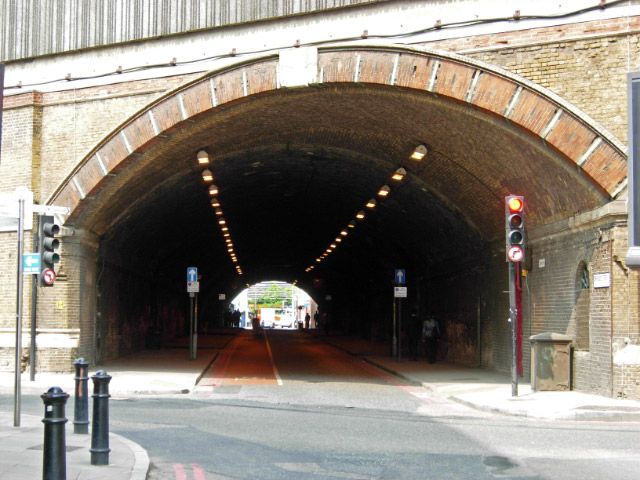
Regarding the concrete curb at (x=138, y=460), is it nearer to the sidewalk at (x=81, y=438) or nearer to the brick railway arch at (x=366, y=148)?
the sidewalk at (x=81, y=438)

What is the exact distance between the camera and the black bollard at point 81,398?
11164 mm

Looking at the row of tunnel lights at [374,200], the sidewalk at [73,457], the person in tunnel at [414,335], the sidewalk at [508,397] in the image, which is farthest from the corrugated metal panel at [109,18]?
the person in tunnel at [414,335]

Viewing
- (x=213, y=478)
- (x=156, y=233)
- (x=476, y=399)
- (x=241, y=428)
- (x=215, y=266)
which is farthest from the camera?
(x=215, y=266)

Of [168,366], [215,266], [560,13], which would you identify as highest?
[560,13]

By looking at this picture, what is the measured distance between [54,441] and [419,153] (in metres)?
15.7

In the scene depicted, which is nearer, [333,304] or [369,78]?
[369,78]

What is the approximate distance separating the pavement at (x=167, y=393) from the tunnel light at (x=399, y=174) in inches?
208

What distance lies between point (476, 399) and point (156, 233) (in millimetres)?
17520

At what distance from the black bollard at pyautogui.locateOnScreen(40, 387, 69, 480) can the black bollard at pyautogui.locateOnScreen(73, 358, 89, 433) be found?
3318 millimetres

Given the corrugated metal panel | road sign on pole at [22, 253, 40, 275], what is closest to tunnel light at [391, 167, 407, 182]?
the corrugated metal panel

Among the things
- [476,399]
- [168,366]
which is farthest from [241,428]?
[168,366]

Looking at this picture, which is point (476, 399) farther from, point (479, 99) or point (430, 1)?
point (430, 1)

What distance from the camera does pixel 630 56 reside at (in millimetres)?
17031

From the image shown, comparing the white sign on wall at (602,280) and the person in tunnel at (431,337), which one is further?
the person in tunnel at (431,337)
